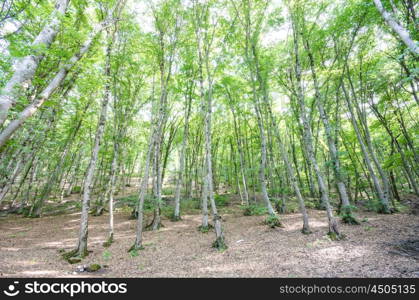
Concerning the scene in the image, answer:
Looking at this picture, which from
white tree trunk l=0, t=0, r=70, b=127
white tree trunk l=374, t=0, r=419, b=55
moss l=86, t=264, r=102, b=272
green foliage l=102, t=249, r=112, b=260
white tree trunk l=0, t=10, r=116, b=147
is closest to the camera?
white tree trunk l=0, t=0, r=70, b=127

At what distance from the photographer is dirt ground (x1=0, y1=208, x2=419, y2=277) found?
16.3 feet

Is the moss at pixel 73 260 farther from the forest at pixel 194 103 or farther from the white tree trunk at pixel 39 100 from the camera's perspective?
the white tree trunk at pixel 39 100

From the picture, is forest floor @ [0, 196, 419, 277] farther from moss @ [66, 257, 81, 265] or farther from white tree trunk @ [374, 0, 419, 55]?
white tree trunk @ [374, 0, 419, 55]

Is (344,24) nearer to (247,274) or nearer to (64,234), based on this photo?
(247,274)

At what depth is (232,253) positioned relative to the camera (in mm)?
6711

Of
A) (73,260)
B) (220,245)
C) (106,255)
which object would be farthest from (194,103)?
(73,260)

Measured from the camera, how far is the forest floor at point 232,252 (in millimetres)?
4957

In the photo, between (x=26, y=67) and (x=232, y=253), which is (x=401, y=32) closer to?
(x=232, y=253)

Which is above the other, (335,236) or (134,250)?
(335,236)

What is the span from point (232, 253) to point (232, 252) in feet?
0.36

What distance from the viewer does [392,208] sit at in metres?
11.6

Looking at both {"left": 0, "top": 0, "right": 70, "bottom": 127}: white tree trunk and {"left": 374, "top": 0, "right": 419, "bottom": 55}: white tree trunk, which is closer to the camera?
{"left": 0, "top": 0, "right": 70, "bottom": 127}: white tree trunk

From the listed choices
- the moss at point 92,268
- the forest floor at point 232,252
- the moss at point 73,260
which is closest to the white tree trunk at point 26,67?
the forest floor at point 232,252

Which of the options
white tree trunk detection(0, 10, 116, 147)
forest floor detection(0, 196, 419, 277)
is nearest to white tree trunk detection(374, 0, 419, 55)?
forest floor detection(0, 196, 419, 277)
